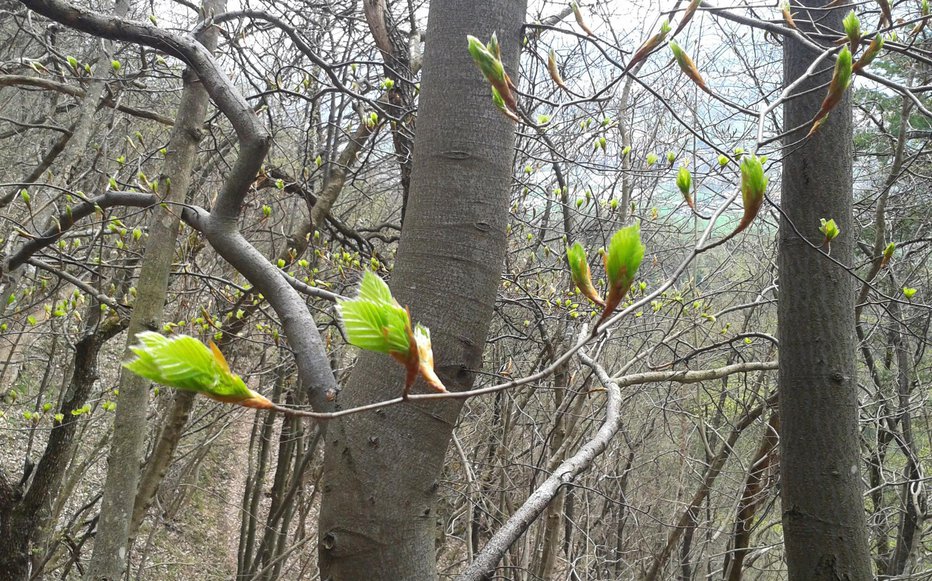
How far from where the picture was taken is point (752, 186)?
911mm

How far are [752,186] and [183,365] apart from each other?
2.49 feet

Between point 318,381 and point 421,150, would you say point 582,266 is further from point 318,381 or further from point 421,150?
point 318,381

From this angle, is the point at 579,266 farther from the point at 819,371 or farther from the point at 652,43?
the point at 819,371

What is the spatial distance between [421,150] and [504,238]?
0.27m

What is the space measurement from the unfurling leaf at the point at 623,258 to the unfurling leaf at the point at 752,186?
0.72 ft

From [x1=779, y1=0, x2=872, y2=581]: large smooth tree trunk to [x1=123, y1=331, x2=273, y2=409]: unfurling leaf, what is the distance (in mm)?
1539

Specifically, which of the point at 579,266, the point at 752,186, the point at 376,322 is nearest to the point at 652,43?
the point at 752,186

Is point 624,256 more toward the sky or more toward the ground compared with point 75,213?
more toward the ground

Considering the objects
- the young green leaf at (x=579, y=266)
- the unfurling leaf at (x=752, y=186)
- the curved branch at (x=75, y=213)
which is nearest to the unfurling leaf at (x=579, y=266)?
the young green leaf at (x=579, y=266)

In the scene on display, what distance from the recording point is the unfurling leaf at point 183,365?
2.06 feet

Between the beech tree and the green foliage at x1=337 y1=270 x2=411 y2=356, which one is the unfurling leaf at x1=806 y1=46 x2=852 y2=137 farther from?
the green foliage at x1=337 y1=270 x2=411 y2=356

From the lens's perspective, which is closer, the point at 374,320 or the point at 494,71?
the point at 374,320

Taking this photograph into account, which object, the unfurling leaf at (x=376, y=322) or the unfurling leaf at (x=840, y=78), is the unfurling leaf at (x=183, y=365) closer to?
the unfurling leaf at (x=376, y=322)

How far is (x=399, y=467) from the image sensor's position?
1290mm
